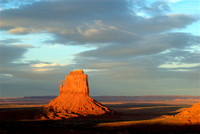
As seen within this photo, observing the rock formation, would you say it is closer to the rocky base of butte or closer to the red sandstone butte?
the rocky base of butte

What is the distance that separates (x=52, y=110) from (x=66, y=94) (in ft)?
37.5

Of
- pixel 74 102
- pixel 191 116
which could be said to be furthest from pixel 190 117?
pixel 74 102

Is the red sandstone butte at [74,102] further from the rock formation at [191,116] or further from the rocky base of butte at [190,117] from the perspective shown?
the rock formation at [191,116]

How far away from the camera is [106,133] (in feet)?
166

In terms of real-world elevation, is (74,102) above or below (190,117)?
above

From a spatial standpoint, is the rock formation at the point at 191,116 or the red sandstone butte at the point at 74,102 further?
the red sandstone butte at the point at 74,102

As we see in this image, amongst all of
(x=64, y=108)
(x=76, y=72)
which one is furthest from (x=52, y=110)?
(x=76, y=72)

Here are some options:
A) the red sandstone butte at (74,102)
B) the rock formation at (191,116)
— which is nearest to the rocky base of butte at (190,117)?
the rock formation at (191,116)

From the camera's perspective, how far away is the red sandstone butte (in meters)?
104

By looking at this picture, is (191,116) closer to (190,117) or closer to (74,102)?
(190,117)

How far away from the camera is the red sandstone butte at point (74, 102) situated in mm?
104000

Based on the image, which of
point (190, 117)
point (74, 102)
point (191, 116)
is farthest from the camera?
point (74, 102)

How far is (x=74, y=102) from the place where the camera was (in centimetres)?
11094

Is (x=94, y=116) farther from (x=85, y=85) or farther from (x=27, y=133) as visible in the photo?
(x=27, y=133)
